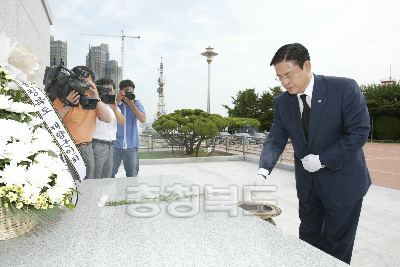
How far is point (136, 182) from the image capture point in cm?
233

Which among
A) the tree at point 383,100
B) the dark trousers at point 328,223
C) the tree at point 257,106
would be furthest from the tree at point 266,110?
the dark trousers at point 328,223

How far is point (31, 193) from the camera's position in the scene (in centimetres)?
107

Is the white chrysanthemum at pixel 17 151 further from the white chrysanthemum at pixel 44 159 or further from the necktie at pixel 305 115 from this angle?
the necktie at pixel 305 115

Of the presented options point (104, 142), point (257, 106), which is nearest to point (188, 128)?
point (104, 142)

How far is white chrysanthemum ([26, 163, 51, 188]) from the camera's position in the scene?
111 cm

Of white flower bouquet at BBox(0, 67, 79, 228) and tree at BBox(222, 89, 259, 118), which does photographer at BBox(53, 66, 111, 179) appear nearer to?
white flower bouquet at BBox(0, 67, 79, 228)

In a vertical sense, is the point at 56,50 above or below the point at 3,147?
above

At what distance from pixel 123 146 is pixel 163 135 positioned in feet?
24.7

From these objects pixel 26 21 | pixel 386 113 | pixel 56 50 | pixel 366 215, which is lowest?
pixel 366 215

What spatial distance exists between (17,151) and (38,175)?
131 millimetres

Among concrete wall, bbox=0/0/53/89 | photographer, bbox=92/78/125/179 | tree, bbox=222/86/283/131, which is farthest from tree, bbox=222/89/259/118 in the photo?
photographer, bbox=92/78/125/179

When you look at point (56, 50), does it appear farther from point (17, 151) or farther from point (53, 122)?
point (17, 151)

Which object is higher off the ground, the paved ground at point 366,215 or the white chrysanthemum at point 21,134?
the white chrysanthemum at point 21,134

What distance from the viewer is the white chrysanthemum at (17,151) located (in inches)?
43.4
